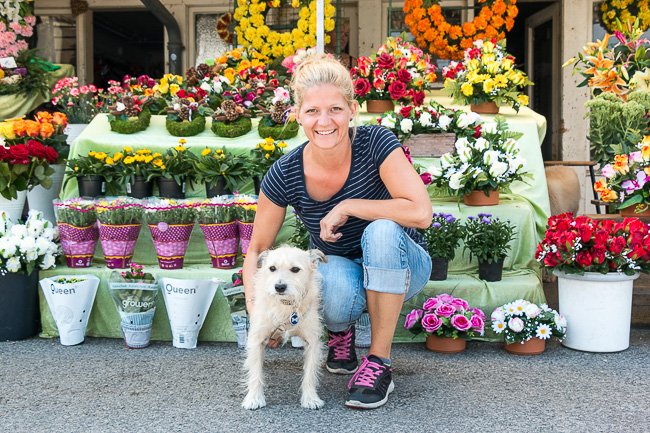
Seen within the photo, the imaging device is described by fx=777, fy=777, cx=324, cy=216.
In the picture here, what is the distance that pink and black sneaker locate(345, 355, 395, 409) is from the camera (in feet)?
9.09

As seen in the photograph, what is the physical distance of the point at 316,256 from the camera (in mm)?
2785

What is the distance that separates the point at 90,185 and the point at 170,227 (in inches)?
27.1

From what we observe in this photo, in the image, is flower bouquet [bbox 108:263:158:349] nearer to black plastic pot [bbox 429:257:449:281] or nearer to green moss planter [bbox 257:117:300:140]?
green moss planter [bbox 257:117:300:140]

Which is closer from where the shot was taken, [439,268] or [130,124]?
[439,268]

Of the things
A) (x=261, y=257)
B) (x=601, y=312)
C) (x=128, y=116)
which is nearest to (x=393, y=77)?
(x=128, y=116)

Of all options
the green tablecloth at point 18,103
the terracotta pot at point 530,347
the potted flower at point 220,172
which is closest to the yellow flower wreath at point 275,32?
the green tablecloth at point 18,103

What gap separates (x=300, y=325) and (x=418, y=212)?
58cm

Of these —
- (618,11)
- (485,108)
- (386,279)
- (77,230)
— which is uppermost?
(618,11)

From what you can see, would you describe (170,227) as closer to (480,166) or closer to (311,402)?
(311,402)

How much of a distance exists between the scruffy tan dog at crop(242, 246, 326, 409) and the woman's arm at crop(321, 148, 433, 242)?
14 cm

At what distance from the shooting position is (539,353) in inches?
139

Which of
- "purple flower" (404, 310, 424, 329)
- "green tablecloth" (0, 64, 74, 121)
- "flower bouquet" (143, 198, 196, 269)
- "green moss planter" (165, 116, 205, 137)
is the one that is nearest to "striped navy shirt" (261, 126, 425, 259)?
"purple flower" (404, 310, 424, 329)

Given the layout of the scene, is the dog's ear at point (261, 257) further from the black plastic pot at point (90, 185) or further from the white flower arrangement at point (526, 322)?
the black plastic pot at point (90, 185)

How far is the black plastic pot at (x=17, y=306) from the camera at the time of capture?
3795 mm
